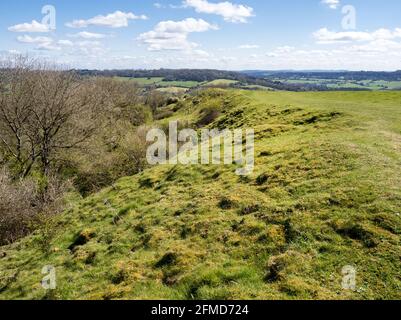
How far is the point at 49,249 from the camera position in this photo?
21000 mm

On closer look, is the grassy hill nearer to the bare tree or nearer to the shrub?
the shrub

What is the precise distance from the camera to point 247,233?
15.8 metres

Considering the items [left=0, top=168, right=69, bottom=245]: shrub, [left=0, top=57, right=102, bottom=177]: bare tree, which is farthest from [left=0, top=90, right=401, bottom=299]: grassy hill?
[left=0, top=57, right=102, bottom=177]: bare tree

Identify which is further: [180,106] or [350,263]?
[180,106]

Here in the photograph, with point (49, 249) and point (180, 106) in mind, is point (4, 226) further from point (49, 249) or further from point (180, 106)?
Answer: point (180, 106)

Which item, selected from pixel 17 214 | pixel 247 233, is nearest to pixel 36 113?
pixel 17 214

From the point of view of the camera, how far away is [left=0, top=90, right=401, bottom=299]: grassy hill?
1241cm

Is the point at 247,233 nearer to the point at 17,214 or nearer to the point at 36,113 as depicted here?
the point at 17,214

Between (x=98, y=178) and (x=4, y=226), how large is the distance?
64.4 ft

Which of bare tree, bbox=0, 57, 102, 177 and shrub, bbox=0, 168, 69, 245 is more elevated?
bare tree, bbox=0, 57, 102, 177

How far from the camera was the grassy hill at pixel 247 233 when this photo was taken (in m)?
12.4

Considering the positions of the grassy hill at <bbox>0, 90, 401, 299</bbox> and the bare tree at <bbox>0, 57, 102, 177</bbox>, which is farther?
the bare tree at <bbox>0, 57, 102, 177</bbox>

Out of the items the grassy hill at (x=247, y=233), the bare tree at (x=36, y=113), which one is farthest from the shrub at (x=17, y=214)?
the bare tree at (x=36, y=113)
